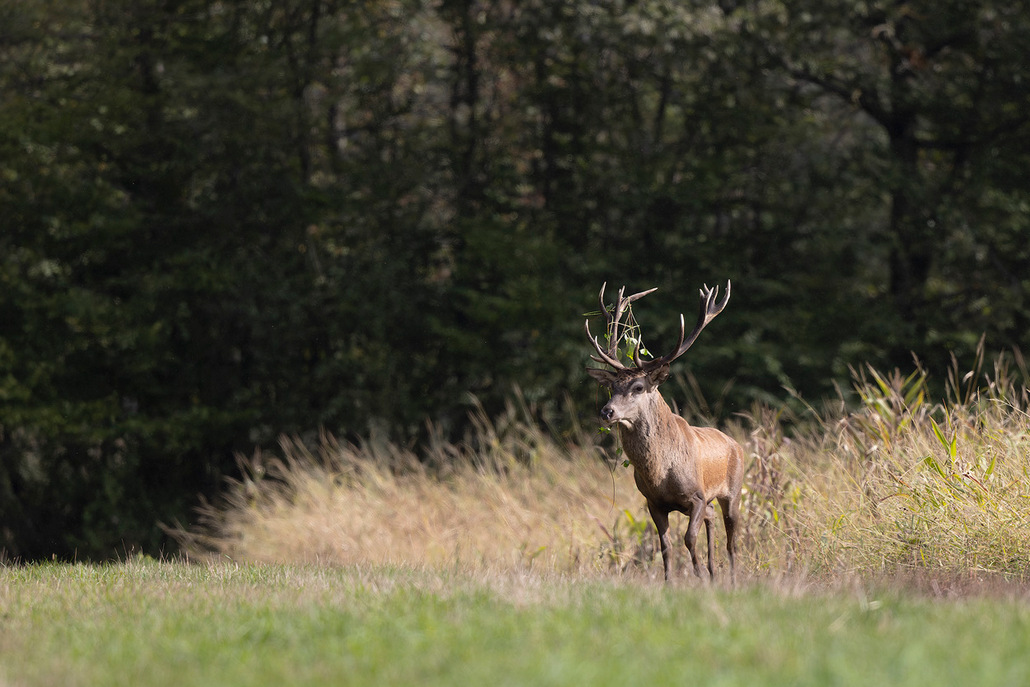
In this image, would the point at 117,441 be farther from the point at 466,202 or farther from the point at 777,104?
the point at 777,104

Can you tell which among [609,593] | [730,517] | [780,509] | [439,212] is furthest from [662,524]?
[439,212]

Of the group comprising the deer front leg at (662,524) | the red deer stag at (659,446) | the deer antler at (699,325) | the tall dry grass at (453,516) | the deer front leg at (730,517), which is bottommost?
the tall dry grass at (453,516)

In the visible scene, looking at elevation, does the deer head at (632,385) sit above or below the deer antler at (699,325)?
below

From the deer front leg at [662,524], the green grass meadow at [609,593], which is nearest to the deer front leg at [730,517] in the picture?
the green grass meadow at [609,593]

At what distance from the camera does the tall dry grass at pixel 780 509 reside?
7.46 meters

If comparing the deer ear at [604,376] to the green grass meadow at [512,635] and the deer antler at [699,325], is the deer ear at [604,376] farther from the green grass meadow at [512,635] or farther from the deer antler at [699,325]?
the green grass meadow at [512,635]

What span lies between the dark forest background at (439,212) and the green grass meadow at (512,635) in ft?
33.6

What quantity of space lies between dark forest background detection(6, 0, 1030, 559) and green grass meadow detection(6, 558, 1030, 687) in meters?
10.2

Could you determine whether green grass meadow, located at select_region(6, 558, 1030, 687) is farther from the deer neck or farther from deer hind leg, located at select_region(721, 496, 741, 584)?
deer hind leg, located at select_region(721, 496, 741, 584)

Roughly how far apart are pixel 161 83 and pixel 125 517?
587cm

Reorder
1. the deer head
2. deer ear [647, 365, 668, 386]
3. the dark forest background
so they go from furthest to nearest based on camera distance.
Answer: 1. the dark forest background
2. deer ear [647, 365, 668, 386]
3. the deer head

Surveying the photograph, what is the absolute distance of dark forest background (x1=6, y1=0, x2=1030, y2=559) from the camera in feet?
53.7

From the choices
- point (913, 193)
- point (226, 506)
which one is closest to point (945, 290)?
point (913, 193)

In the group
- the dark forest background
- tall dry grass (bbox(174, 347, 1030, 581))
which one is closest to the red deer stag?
tall dry grass (bbox(174, 347, 1030, 581))
